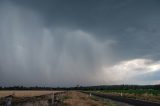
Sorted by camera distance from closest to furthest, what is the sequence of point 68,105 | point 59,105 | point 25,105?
point 25,105 → point 59,105 → point 68,105

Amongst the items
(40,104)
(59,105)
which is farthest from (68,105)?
(40,104)

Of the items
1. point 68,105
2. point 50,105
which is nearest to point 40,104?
point 50,105

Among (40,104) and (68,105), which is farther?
(68,105)

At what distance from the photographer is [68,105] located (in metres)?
42.8

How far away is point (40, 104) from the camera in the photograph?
37.4 m

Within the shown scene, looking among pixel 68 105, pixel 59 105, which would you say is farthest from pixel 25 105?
pixel 68 105

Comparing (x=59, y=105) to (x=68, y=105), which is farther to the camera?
(x=68, y=105)

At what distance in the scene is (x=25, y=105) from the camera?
36.6 m

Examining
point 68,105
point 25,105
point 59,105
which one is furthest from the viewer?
point 68,105

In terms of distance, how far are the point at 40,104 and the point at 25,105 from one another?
1781 millimetres

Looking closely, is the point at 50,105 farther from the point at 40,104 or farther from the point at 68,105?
the point at 68,105

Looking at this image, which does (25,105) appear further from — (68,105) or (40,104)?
(68,105)

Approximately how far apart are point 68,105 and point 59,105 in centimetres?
308

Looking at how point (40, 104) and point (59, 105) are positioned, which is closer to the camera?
point (40, 104)
